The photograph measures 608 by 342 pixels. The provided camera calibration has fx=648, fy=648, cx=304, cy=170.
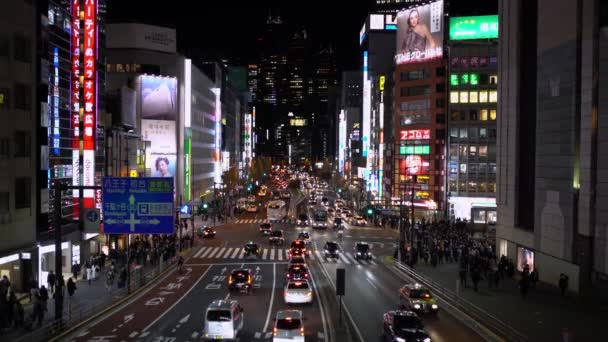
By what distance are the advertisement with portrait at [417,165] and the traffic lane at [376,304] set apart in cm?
5232

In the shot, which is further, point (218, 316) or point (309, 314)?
point (309, 314)

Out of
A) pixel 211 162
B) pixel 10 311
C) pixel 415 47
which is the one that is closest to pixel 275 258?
pixel 10 311

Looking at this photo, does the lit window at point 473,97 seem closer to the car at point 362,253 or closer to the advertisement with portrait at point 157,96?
the advertisement with portrait at point 157,96

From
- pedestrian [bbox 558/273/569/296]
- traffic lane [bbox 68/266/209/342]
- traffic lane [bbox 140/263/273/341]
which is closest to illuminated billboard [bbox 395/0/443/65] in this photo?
traffic lane [bbox 140/263/273/341]

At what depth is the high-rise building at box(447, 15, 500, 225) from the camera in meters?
87.8

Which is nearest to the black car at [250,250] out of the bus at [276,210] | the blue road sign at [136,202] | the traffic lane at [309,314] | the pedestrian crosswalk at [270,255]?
the pedestrian crosswalk at [270,255]

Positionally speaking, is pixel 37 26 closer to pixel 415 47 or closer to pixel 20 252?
pixel 20 252

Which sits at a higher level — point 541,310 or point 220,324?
point 220,324

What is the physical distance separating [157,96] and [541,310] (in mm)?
67749

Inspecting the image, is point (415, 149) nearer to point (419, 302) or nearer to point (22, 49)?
point (419, 302)

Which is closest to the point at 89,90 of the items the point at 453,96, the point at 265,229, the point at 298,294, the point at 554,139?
the point at 298,294

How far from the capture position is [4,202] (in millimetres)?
32719

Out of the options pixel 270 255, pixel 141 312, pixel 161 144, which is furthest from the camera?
pixel 161 144

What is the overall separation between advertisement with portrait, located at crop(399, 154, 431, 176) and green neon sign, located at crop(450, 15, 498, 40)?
67.3ft
